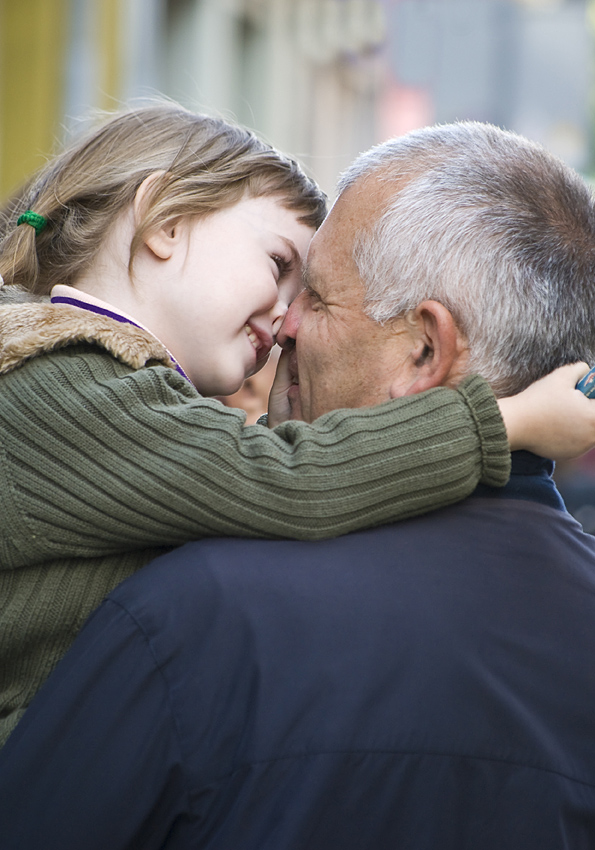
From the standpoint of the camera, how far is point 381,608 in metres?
1.50

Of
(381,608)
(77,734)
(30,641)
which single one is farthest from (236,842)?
(30,641)

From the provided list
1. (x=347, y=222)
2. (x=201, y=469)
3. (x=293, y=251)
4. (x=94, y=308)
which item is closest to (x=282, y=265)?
(x=293, y=251)

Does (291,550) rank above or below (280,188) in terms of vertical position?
below

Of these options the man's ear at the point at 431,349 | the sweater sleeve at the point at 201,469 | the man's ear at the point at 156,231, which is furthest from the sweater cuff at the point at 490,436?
the man's ear at the point at 156,231

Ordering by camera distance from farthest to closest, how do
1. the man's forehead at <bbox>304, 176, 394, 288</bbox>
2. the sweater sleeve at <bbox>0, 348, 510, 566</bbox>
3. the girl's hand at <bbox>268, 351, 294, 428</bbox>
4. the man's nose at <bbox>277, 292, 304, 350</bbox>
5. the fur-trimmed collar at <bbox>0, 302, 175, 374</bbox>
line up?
1. the girl's hand at <bbox>268, 351, 294, 428</bbox>
2. the man's nose at <bbox>277, 292, 304, 350</bbox>
3. the man's forehead at <bbox>304, 176, 394, 288</bbox>
4. the fur-trimmed collar at <bbox>0, 302, 175, 374</bbox>
5. the sweater sleeve at <bbox>0, 348, 510, 566</bbox>

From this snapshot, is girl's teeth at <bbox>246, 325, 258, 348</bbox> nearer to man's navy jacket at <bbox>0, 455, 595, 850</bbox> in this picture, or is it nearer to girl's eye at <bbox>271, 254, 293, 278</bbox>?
girl's eye at <bbox>271, 254, 293, 278</bbox>

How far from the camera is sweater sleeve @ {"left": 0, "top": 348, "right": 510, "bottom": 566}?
1.62 meters

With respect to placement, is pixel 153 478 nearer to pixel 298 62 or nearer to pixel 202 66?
pixel 202 66

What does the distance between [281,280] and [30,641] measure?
44.2 inches

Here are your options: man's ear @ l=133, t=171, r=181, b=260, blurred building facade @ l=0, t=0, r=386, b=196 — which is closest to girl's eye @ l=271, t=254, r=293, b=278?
man's ear @ l=133, t=171, r=181, b=260

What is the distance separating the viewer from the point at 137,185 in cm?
232

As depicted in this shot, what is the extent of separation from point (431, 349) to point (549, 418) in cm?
27

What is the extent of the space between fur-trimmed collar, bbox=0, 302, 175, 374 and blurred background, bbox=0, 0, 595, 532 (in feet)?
7.78

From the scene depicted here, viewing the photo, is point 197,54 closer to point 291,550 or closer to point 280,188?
point 280,188
